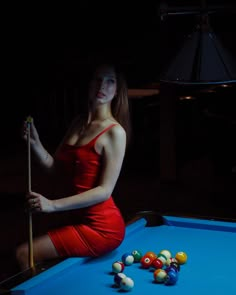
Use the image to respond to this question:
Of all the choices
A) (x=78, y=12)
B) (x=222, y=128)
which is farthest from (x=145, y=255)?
(x=222, y=128)

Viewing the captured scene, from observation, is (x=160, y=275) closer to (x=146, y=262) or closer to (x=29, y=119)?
(x=146, y=262)

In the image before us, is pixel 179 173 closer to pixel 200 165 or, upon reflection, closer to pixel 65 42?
pixel 200 165

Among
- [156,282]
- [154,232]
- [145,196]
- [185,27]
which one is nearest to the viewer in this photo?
[156,282]

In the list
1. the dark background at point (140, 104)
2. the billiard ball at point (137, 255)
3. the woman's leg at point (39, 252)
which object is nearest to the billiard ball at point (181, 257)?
the billiard ball at point (137, 255)

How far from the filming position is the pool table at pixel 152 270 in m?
1.90

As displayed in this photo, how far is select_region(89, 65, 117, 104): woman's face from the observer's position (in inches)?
91.7

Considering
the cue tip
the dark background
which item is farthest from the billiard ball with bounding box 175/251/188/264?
the dark background

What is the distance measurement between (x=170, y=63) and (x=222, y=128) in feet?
16.2

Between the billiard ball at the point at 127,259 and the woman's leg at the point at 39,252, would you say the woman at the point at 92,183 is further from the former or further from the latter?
the billiard ball at the point at 127,259

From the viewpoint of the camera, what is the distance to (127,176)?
7.03 m

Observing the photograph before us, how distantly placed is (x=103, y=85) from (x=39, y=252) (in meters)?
0.74

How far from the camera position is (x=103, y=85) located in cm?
233

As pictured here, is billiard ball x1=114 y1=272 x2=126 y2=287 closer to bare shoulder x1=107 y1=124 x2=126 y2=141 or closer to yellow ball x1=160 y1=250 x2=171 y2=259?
yellow ball x1=160 y1=250 x2=171 y2=259

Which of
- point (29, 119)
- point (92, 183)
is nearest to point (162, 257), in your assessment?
point (92, 183)
